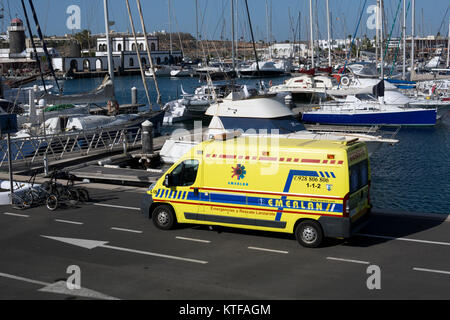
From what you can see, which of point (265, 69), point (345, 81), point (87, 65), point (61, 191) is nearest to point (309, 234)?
point (61, 191)

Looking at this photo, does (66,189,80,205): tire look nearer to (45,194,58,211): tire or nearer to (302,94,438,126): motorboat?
(45,194,58,211): tire

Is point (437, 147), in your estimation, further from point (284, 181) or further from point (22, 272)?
point (22, 272)

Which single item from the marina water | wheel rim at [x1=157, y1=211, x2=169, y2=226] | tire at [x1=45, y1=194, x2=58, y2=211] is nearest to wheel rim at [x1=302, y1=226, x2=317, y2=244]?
wheel rim at [x1=157, y1=211, x2=169, y2=226]

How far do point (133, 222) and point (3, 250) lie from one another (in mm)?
3343

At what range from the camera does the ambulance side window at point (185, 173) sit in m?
13.9

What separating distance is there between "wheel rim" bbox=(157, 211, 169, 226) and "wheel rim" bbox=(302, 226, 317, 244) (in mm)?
3488

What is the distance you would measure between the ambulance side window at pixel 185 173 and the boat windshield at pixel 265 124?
13.1m

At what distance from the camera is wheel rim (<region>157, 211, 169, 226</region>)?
46.5 feet

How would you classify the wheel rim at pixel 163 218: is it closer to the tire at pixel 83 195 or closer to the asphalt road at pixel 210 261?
the asphalt road at pixel 210 261

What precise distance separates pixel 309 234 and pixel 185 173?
3.38 meters
